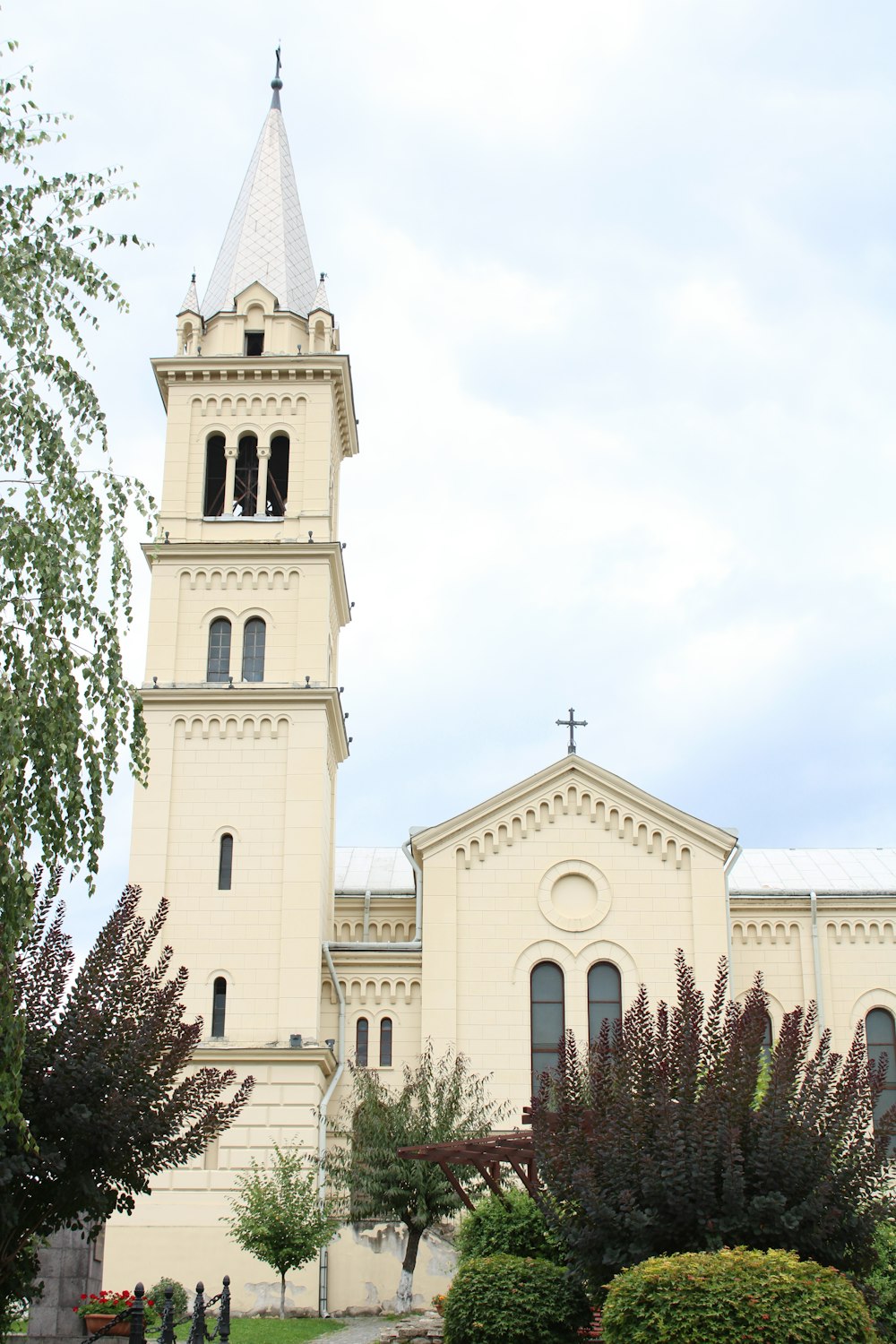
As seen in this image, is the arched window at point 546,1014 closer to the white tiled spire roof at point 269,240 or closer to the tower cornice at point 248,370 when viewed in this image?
the tower cornice at point 248,370

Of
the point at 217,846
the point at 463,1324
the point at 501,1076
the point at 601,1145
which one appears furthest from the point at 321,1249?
the point at 601,1145

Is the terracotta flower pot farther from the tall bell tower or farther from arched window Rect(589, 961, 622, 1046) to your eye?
arched window Rect(589, 961, 622, 1046)

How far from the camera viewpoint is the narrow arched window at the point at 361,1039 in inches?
1428

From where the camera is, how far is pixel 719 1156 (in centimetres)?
1769

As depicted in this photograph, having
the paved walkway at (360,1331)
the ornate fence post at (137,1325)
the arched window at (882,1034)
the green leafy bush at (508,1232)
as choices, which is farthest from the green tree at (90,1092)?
the arched window at (882,1034)

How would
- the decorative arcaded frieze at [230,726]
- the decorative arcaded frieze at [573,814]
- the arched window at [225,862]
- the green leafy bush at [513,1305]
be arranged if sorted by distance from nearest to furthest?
the green leafy bush at [513,1305], the arched window at [225,862], the decorative arcaded frieze at [230,726], the decorative arcaded frieze at [573,814]

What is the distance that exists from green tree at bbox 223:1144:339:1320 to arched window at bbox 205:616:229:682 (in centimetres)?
1200

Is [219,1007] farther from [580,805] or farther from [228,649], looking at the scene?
[580,805]

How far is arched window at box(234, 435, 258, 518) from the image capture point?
40.3 m

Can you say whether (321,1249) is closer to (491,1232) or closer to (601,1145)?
(491,1232)

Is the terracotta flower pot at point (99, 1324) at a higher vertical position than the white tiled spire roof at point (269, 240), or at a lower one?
lower

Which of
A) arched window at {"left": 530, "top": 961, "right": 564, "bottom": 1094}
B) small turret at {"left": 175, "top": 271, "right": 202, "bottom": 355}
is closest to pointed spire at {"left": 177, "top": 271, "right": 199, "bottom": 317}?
small turret at {"left": 175, "top": 271, "right": 202, "bottom": 355}

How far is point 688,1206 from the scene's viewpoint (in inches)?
699

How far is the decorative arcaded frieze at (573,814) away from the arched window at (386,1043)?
13.4ft
